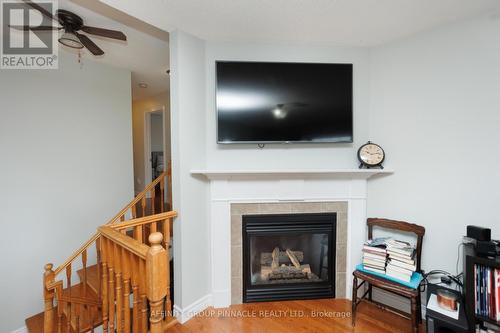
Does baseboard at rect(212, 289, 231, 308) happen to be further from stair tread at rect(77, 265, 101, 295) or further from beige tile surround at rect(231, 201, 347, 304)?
stair tread at rect(77, 265, 101, 295)

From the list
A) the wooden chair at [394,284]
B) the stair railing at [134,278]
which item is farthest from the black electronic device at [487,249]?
the stair railing at [134,278]

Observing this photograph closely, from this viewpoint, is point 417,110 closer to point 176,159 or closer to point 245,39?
point 245,39

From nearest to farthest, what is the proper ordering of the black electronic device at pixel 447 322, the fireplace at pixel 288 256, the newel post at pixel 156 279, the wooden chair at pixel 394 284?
1. the newel post at pixel 156 279
2. the black electronic device at pixel 447 322
3. the wooden chair at pixel 394 284
4. the fireplace at pixel 288 256

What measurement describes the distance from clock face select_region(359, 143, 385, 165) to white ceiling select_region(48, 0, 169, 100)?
2200 millimetres

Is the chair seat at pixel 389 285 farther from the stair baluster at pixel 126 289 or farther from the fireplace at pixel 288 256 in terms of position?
the stair baluster at pixel 126 289

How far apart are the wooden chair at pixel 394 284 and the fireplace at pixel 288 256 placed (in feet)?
1.07

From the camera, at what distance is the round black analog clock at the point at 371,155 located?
2.12 metres

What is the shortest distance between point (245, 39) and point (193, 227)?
5.70ft

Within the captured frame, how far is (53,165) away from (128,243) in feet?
7.21

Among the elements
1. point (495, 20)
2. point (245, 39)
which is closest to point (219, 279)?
point (245, 39)

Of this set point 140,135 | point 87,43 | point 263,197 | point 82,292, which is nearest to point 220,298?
point 263,197

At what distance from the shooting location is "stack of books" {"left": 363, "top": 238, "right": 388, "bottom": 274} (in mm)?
1890

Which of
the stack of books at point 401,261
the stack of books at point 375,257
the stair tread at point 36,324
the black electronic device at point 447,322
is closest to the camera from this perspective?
the black electronic device at point 447,322

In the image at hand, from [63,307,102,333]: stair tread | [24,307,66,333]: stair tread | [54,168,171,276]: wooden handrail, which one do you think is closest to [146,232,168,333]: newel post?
[54,168,171,276]: wooden handrail
